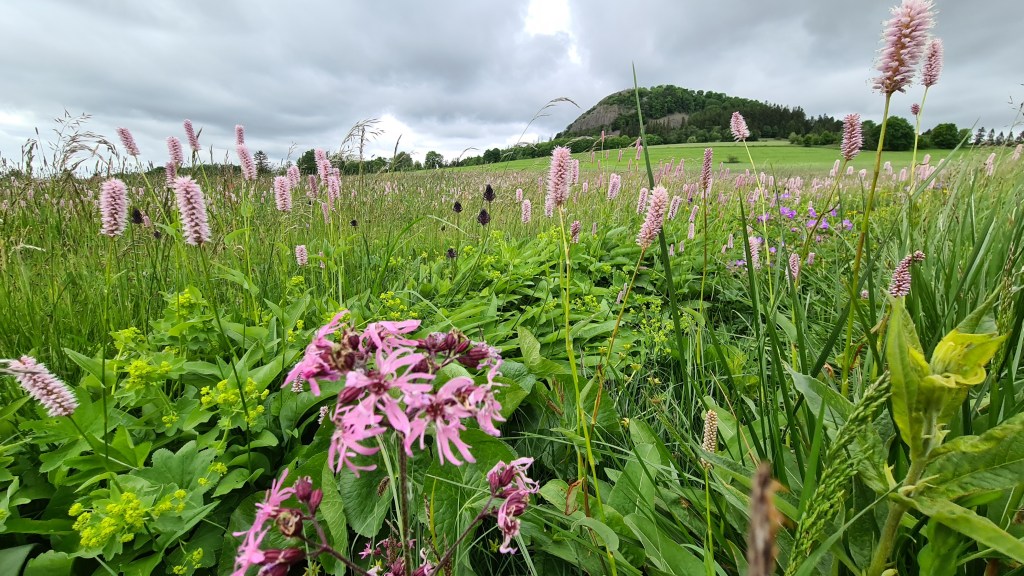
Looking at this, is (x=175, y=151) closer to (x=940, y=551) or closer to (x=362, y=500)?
(x=362, y=500)

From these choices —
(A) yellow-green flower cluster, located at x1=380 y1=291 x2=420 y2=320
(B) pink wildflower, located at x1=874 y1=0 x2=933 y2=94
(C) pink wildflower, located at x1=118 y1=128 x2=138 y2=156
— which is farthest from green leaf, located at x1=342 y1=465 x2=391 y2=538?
(C) pink wildflower, located at x1=118 y1=128 x2=138 y2=156

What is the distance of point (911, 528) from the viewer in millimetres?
1165

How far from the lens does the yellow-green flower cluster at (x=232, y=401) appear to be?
1.62m

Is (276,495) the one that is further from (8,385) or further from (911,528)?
(8,385)

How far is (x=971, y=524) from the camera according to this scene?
2.58ft

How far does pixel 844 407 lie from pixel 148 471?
2034mm

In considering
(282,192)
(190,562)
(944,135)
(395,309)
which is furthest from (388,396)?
(944,135)

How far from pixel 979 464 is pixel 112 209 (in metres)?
2.79

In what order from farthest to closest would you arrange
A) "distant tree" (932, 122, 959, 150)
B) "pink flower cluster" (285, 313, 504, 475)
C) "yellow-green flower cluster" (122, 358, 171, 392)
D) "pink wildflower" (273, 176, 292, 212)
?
1. "distant tree" (932, 122, 959, 150)
2. "pink wildflower" (273, 176, 292, 212)
3. "yellow-green flower cluster" (122, 358, 171, 392)
4. "pink flower cluster" (285, 313, 504, 475)

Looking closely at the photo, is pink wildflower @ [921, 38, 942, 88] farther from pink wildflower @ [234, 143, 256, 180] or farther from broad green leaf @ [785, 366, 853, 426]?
pink wildflower @ [234, 143, 256, 180]

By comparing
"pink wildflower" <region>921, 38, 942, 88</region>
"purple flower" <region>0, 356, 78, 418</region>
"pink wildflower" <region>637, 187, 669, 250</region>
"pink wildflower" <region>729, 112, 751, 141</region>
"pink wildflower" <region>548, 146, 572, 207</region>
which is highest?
"pink wildflower" <region>921, 38, 942, 88</region>

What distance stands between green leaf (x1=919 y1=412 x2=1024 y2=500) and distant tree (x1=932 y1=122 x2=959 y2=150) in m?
25.4

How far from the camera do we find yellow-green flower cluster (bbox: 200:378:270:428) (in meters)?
1.62

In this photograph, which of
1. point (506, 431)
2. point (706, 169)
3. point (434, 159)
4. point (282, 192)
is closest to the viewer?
point (506, 431)
